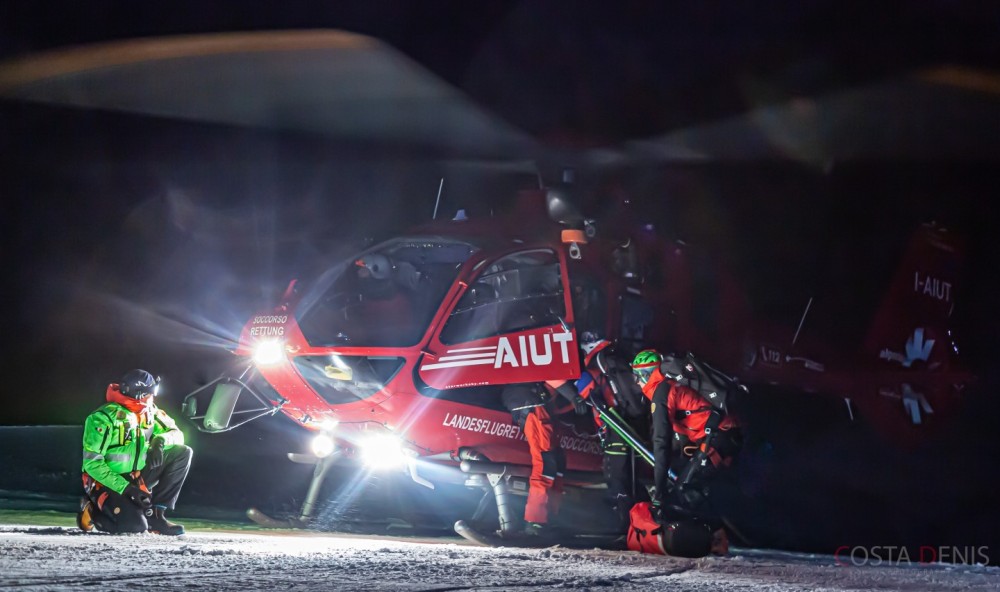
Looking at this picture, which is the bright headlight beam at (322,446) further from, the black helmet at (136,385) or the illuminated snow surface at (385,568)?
the black helmet at (136,385)

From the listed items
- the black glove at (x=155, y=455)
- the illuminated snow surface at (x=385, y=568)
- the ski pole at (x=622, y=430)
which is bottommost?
the illuminated snow surface at (x=385, y=568)

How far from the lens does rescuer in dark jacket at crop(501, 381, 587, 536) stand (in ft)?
15.9

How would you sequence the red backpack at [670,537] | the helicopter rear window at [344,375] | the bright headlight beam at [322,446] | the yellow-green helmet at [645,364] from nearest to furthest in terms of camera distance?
the red backpack at [670,537]
the yellow-green helmet at [645,364]
the helicopter rear window at [344,375]
the bright headlight beam at [322,446]

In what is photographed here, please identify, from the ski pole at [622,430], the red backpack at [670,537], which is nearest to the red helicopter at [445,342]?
the ski pole at [622,430]

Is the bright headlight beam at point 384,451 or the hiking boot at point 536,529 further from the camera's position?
the bright headlight beam at point 384,451

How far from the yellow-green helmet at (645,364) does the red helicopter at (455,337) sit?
0.30m

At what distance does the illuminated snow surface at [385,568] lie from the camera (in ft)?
9.13

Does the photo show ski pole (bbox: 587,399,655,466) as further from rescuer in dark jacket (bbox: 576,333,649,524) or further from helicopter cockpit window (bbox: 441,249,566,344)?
helicopter cockpit window (bbox: 441,249,566,344)

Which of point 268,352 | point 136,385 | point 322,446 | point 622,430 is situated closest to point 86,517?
point 136,385

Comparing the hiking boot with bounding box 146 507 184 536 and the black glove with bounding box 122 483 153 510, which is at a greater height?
the black glove with bounding box 122 483 153 510

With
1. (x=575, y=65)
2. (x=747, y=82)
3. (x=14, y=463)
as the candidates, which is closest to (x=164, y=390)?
(x=14, y=463)

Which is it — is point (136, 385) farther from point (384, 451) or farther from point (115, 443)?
point (384, 451)

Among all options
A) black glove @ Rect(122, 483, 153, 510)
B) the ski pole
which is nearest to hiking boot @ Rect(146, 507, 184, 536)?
black glove @ Rect(122, 483, 153, 510)

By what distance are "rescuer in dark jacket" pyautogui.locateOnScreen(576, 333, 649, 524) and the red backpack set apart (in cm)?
49
